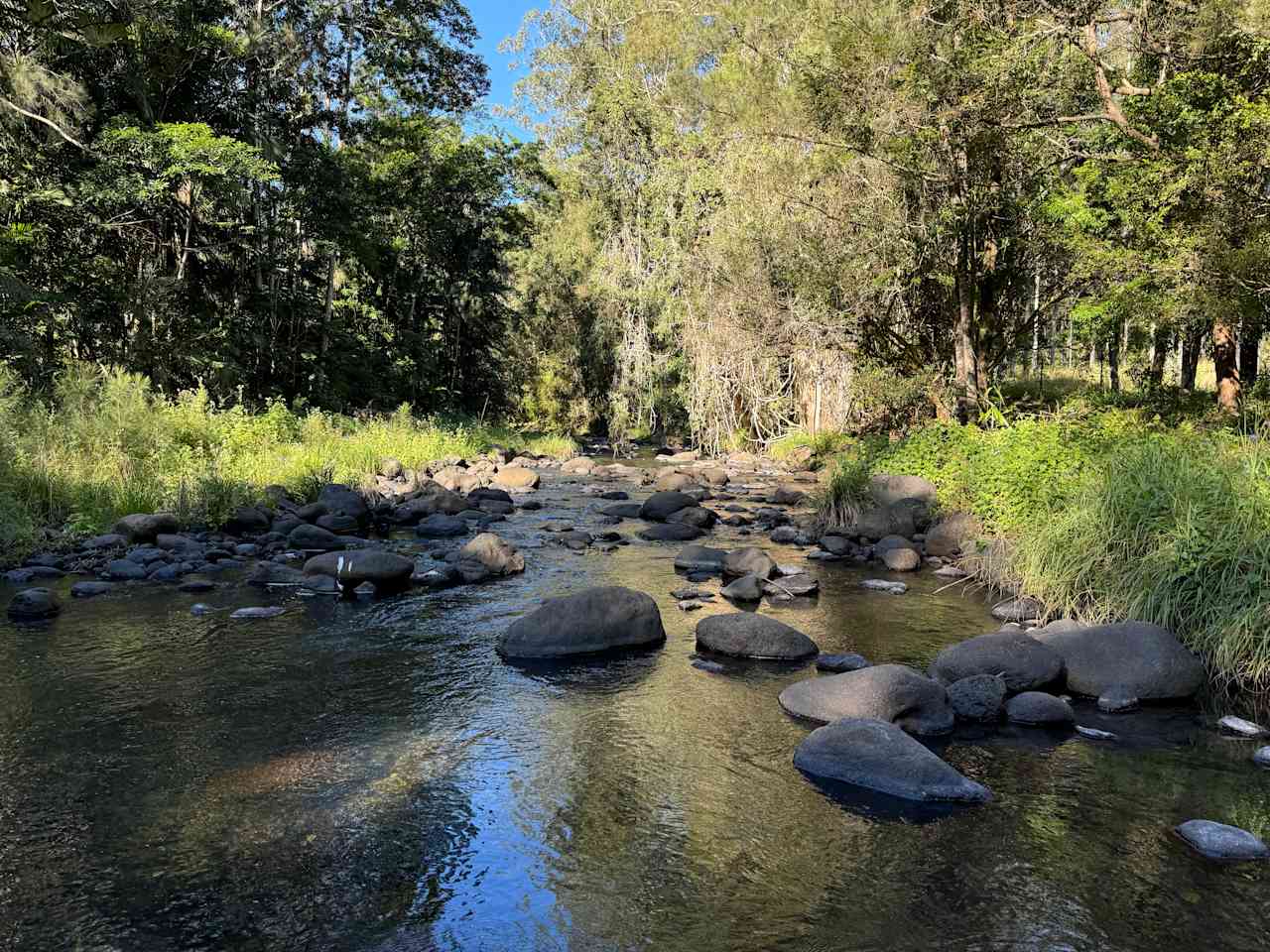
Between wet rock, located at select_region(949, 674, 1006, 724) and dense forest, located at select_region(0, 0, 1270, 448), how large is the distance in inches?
304

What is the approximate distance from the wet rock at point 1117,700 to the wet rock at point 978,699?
761mm

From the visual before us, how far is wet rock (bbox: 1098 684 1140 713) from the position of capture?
21.2 feet

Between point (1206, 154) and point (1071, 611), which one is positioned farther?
point (1206, 154)

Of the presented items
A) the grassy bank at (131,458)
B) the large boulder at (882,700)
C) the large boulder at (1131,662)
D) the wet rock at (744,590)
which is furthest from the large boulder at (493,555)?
the large boulder at (1131,662)

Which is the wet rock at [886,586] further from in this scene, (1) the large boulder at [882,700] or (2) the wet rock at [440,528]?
(2) the wet rock at [440,528]

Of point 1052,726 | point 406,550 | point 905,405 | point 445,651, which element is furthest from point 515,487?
point 1052,726

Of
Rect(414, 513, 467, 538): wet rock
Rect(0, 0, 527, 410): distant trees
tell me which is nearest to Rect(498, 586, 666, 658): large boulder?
Rect(414, 513, 467, 538): wet rock

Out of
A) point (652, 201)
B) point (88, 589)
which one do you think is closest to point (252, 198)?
point (652, 201)

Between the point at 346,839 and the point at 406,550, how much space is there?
25.8ft

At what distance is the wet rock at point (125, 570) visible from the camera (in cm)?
997

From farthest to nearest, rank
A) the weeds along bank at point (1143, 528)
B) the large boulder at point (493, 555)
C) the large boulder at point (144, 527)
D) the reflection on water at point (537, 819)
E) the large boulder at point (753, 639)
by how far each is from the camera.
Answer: the large boulder at point (144, 527), the large boulder at point (493, 555), the large boulder at point (753, 639), the weeds along bank at point (1143, 528), the reflection on water at point (537, 819)

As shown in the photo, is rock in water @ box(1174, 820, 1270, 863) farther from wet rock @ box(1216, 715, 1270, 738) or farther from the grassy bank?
the grassy bank

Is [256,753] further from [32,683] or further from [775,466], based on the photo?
[775,466]

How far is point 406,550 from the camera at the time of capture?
1216cm
